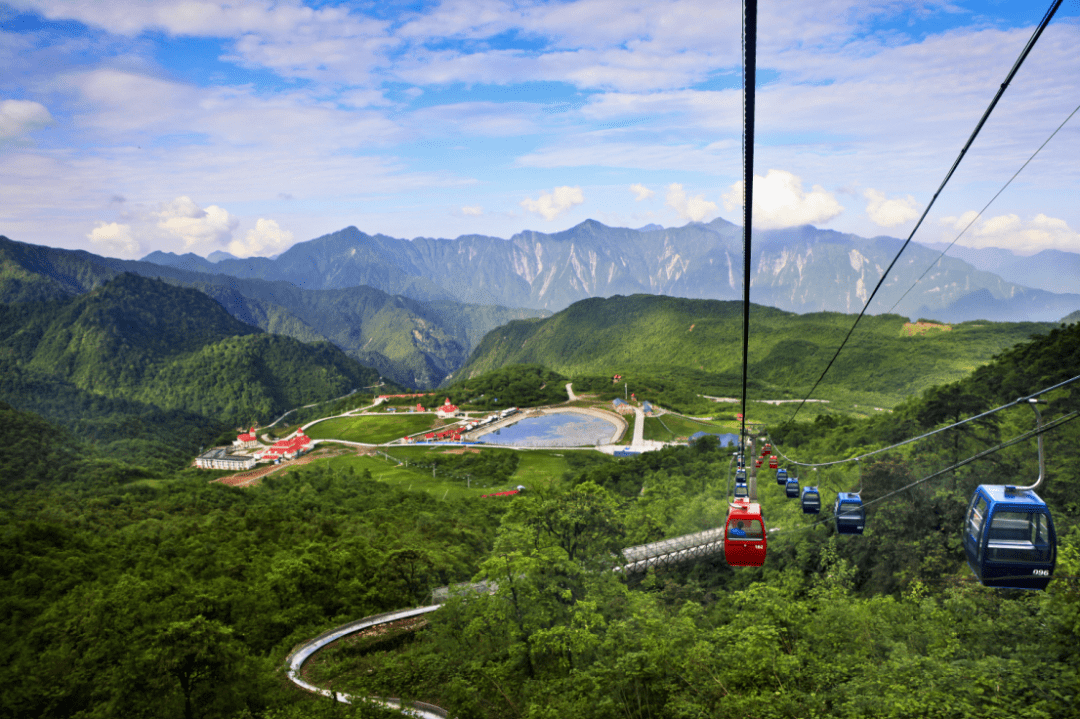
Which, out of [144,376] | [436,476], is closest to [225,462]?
[436,476]

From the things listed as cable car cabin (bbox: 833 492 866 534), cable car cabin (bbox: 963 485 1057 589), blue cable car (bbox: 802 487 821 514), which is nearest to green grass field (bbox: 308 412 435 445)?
blue cable car (bbox: 802 487 821 514)

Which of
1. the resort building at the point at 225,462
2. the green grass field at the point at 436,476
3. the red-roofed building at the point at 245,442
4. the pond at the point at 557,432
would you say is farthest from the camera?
the red-roofed building at the point at 245,442

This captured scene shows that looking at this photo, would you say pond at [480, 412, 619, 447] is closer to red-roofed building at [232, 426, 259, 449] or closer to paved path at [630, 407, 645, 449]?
paved path at [630, 407, 645, 449]

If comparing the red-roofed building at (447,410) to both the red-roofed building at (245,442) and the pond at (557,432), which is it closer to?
the pond at (557,432)

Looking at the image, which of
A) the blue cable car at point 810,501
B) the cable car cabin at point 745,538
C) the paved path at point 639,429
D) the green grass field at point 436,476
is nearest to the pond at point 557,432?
the paved path at point 639,429

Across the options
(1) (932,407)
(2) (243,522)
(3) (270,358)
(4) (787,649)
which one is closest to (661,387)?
(1) (932,407)

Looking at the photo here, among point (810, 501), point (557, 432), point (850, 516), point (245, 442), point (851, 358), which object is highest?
point (851, 358)

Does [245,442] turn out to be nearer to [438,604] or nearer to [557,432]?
[557,432]

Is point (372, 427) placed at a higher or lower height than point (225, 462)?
higher
